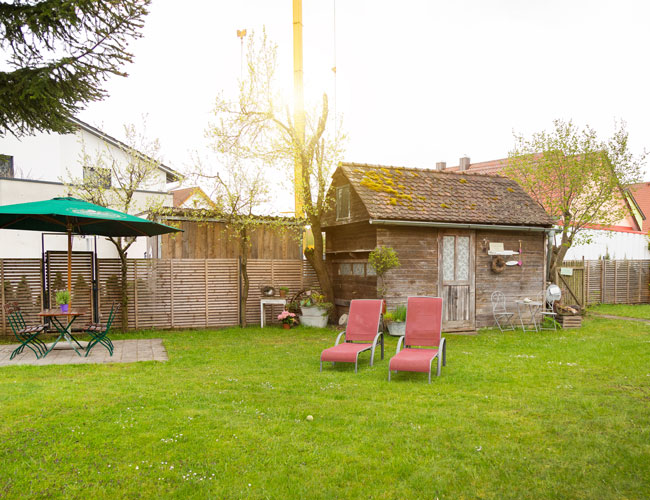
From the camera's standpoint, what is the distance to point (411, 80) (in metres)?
13.5

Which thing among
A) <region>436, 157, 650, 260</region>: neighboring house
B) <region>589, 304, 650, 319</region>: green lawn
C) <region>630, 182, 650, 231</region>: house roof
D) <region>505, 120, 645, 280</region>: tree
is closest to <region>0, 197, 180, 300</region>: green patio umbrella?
<region>505, 120, 645, 280</region>: tree

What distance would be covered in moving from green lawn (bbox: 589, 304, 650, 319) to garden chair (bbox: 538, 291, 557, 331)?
395 cm

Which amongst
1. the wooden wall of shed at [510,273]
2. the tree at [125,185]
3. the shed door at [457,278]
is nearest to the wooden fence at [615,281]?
the wooden wall of shed at [510,273]

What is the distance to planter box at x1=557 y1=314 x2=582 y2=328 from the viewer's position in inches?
548

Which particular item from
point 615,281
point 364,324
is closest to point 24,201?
point 364,324

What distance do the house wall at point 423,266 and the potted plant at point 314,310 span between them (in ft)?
2.74

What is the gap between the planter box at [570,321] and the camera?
1392 cm

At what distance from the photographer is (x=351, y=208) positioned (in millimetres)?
13523

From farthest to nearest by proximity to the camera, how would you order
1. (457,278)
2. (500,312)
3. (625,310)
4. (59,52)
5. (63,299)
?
(625,310) < (500,312) < (457,278) < (63,299) < (59,52)

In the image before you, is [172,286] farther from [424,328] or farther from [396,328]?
[424,328]

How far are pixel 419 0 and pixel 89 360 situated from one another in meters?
11.0

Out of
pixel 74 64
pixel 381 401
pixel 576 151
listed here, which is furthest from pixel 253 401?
pixel 576 151

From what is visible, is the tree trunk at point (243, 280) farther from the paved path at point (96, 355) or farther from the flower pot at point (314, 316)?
the paved path at point (96, 355)

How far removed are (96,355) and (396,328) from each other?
6.42 m
